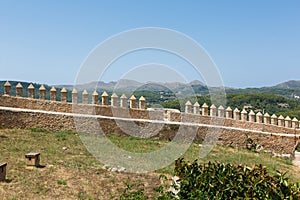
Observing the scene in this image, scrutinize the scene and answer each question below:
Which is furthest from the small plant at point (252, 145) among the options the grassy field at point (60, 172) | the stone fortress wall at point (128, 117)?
the grassy field at point (60, 172)

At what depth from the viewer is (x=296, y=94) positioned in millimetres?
73688

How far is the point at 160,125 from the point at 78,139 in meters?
3.64

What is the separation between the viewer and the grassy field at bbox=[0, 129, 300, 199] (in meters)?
5.94

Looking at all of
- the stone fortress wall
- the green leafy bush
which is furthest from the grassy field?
the green leafy bush

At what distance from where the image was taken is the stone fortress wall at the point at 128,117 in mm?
12352

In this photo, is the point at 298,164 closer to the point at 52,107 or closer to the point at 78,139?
the point at 78,139

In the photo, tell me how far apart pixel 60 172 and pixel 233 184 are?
383 cm

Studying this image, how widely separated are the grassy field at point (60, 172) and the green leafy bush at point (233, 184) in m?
1.25

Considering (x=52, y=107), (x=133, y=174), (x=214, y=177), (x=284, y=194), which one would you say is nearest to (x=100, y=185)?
(x=133, y=174)

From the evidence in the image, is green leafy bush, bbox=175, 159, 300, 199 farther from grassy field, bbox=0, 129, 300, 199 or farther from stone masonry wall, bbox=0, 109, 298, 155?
stone masonry wall, bbox=0, 109, 298, 155

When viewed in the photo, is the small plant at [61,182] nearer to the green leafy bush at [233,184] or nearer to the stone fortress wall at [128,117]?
the green leafy bush at [233,184]

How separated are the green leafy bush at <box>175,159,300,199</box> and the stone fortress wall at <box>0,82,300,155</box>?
7689 mm

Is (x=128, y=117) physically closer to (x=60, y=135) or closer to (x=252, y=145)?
(x=60, y=135)

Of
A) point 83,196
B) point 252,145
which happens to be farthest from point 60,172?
point 252,145
